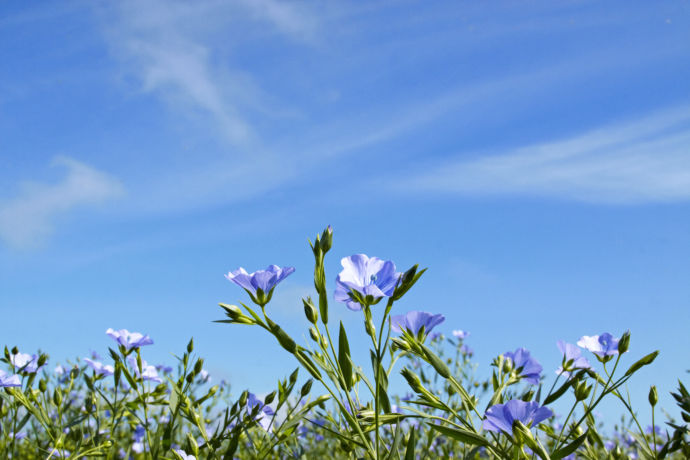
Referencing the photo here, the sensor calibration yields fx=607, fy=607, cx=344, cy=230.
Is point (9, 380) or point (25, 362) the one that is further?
point (25, 362)

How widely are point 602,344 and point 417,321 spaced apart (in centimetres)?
71

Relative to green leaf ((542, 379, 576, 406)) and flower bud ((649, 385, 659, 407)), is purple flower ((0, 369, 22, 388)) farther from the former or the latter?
flower bud ((649, 385, 659, 407))

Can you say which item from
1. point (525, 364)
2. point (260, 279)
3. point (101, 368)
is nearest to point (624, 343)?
point (525, 364)

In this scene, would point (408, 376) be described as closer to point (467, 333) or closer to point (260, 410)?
point (260, 410)

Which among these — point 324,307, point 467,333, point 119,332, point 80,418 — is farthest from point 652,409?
point 467,333

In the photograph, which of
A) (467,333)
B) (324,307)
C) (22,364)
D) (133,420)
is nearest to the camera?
(324,307)

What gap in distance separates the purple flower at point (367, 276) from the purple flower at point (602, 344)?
877 millimetres

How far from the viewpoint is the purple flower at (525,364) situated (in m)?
1.91

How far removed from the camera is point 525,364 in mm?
1930

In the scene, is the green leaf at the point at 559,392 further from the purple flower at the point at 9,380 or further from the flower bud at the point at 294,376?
the purple flower at the point at 9,380

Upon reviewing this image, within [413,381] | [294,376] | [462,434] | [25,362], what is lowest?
[462,434]

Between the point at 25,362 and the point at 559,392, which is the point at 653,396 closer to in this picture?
the point at 559,392

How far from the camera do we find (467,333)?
512cm

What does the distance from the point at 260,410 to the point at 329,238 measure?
33.8 inches
